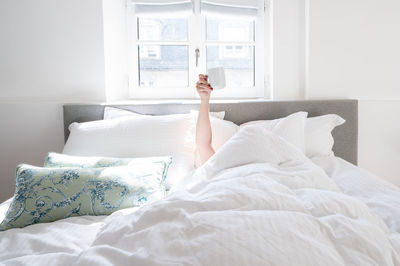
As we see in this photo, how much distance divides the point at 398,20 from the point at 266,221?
241cm

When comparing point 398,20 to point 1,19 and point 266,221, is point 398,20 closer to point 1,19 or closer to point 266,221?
point 266,221

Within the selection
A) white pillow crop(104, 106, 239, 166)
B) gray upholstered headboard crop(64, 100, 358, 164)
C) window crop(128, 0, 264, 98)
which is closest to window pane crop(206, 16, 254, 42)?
window crop(128, 0, 264, 98)

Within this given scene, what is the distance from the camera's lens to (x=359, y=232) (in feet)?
2.75

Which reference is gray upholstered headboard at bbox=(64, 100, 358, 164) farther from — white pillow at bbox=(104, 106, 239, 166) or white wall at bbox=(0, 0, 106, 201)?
white wall at bbox=(0, 0, 106, 201)

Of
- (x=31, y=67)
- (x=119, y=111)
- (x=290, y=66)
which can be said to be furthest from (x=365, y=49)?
(x=31, y=67)

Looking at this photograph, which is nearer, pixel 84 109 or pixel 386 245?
pixel 386 245

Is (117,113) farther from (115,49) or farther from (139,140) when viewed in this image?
(115,49)

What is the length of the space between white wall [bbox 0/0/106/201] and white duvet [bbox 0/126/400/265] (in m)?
1.30

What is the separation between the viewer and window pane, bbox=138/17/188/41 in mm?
2742

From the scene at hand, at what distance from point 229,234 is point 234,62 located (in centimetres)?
222

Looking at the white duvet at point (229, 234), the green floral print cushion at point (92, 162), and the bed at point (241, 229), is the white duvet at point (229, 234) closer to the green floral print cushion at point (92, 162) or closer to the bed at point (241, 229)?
the bed at point (241, 229)

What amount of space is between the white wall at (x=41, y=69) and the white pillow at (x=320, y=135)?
1486 mm

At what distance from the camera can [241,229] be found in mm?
790

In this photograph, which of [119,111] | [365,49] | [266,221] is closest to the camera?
[266,221]
